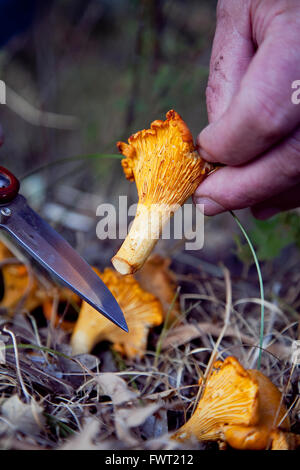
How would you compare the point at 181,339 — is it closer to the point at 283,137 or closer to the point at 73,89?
the point at 283,137

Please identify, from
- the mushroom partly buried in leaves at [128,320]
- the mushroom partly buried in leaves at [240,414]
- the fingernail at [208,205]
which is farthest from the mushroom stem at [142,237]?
the mushroom partly buried in leaves at [240,414]

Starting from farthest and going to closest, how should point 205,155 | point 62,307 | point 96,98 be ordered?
point 96,98
point 62,307
point 205,155

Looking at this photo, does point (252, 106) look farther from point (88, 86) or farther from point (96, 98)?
point (88, 86)

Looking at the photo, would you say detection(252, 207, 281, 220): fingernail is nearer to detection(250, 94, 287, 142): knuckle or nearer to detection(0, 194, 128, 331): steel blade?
detection(250, 94, 287, 142): knuckle

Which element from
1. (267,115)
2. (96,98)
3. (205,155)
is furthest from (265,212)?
(96,98)

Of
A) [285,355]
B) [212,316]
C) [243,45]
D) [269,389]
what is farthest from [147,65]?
[269,389]

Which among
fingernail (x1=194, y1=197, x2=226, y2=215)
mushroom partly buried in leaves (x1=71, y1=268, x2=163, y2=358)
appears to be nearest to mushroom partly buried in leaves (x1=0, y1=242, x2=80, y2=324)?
mushroom partly buried in leaves (x1=71, y1=268, x2=163, y2=358)
